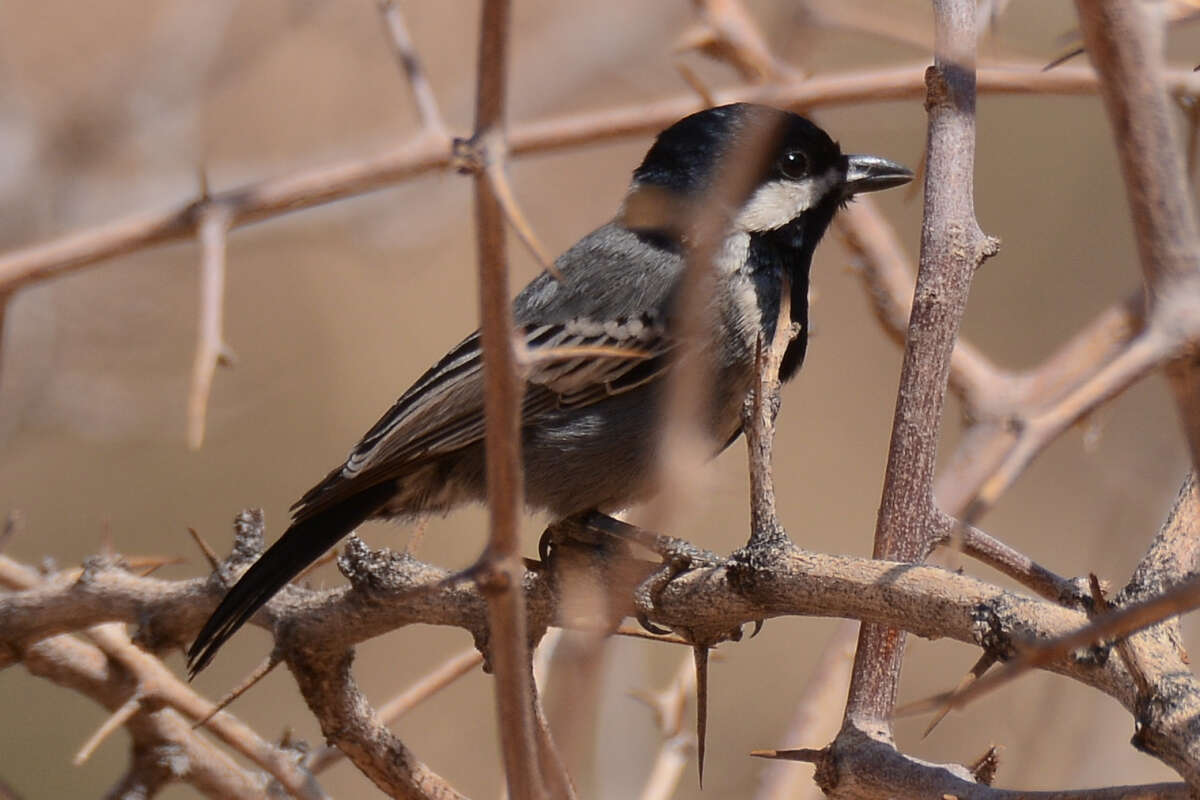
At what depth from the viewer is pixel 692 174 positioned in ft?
12.4

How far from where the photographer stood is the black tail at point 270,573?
257 cm

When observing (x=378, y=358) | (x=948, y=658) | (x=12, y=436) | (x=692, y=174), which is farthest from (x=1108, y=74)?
(x=378, y=358)

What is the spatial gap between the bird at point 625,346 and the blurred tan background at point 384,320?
9.9 inches

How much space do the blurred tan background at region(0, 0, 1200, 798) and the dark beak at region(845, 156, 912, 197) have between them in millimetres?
383

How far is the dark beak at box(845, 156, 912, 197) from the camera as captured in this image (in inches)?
145

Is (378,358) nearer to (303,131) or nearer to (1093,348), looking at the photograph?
(303,131)

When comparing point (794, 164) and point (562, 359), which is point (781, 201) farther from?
point (562, 359)

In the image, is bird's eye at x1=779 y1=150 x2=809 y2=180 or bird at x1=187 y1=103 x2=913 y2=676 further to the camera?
bird's eye at x1=779 y1=150 x2=809 y2=180

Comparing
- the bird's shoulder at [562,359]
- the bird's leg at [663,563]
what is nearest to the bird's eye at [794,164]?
the bird's shoulder at [562,359]

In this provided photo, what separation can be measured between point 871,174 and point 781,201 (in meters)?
0.27

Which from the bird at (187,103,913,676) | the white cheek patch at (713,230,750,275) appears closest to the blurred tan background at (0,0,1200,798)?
the bird at (187,103,913,676)

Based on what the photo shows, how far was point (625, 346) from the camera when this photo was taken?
11.3ft

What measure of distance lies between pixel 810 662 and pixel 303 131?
3953 millimetres

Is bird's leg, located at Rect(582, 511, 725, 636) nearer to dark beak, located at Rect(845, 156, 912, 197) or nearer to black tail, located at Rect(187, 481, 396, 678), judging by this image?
black tail, located at Rect(187, 481, 396, 678)
